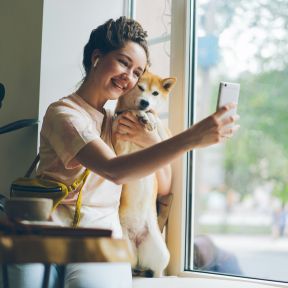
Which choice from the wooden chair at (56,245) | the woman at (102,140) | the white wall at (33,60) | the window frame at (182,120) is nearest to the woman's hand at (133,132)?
the woman at (102,140)

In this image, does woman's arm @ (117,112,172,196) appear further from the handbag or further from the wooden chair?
the wooden chair

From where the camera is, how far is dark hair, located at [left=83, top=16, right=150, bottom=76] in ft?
4.39

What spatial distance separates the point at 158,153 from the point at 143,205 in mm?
394

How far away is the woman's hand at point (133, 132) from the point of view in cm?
138

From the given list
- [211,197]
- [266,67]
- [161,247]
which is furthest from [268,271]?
[211,197]

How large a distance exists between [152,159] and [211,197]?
174cm

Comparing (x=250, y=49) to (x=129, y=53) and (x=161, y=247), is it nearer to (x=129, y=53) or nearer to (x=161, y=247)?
(x=129, y=53)

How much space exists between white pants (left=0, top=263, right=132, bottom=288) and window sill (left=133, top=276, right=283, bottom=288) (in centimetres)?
17

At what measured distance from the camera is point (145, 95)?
1.44m

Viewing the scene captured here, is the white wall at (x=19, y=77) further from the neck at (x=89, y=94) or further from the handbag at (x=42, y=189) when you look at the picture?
the handbag at (x=42, y=189)

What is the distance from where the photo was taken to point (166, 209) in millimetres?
1560

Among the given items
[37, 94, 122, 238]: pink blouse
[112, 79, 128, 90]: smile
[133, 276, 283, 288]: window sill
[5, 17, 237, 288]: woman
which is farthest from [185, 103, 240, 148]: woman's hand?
[133, 276, 283, 288]: window sill

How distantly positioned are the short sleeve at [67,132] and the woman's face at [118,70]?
0.14 metres

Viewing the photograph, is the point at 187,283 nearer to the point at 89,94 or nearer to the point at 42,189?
the point at 42,189
